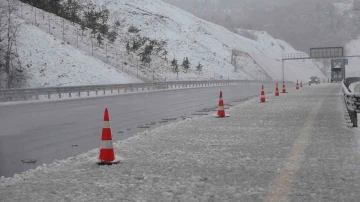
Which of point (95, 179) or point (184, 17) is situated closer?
point (95, 179)

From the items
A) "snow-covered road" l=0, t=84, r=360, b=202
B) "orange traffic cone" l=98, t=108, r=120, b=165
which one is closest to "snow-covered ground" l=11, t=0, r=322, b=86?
A: "snow-covered road" l=0, t=84, r=360, b=202

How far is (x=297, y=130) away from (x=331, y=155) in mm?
3965

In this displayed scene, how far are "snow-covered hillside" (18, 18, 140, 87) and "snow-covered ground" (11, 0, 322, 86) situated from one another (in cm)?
727

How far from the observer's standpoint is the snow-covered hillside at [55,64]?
4972cm

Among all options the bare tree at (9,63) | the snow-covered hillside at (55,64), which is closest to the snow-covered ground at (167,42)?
the snow-covered hillside at (55,64)

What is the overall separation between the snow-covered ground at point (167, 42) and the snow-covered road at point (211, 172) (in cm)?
5857

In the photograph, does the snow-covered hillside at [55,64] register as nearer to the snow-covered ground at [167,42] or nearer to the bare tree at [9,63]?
the bare tree at [9,63]

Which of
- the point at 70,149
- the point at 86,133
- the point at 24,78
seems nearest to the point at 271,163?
the point at 70,149

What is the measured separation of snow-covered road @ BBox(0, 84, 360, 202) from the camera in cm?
588

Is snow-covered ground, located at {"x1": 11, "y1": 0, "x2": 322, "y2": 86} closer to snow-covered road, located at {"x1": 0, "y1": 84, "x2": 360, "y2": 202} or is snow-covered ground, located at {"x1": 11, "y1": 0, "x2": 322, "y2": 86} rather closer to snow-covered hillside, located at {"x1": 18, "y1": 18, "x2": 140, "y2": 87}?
snow-covered hillside, located at {"x1": 18, "y1": 18, "x2": 140, "y2": 87}

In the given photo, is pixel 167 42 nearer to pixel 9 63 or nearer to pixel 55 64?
pixel 55 64

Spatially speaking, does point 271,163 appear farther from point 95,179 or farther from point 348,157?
point 95,179

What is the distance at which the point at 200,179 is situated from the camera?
22.0 ft

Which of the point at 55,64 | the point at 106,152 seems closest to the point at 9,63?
the point at 55,64
